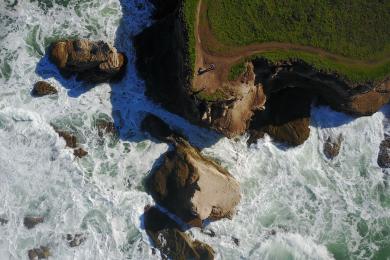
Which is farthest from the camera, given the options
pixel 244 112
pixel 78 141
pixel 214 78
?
pixel 78 141

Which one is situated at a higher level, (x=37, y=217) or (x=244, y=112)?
(x=244, y=112)

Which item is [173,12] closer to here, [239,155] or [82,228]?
[239,155]

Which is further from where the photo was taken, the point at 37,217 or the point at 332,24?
the point at 37,217

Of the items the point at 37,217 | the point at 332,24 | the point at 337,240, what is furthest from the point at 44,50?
the point at 337,240

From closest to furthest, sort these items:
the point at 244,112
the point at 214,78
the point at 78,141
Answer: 1. the point at 214,78
2. the point at 244,112
3. the point at 78,141

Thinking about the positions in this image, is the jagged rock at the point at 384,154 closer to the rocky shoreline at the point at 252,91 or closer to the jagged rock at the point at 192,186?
the rocky shoreline at the point at 252,91

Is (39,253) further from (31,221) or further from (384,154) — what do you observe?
(384,154)

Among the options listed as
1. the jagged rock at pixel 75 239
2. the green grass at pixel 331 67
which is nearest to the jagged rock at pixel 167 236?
the jagged rock at pixel 75 239

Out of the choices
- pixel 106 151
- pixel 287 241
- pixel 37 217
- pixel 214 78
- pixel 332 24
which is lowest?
pixel 37 217
